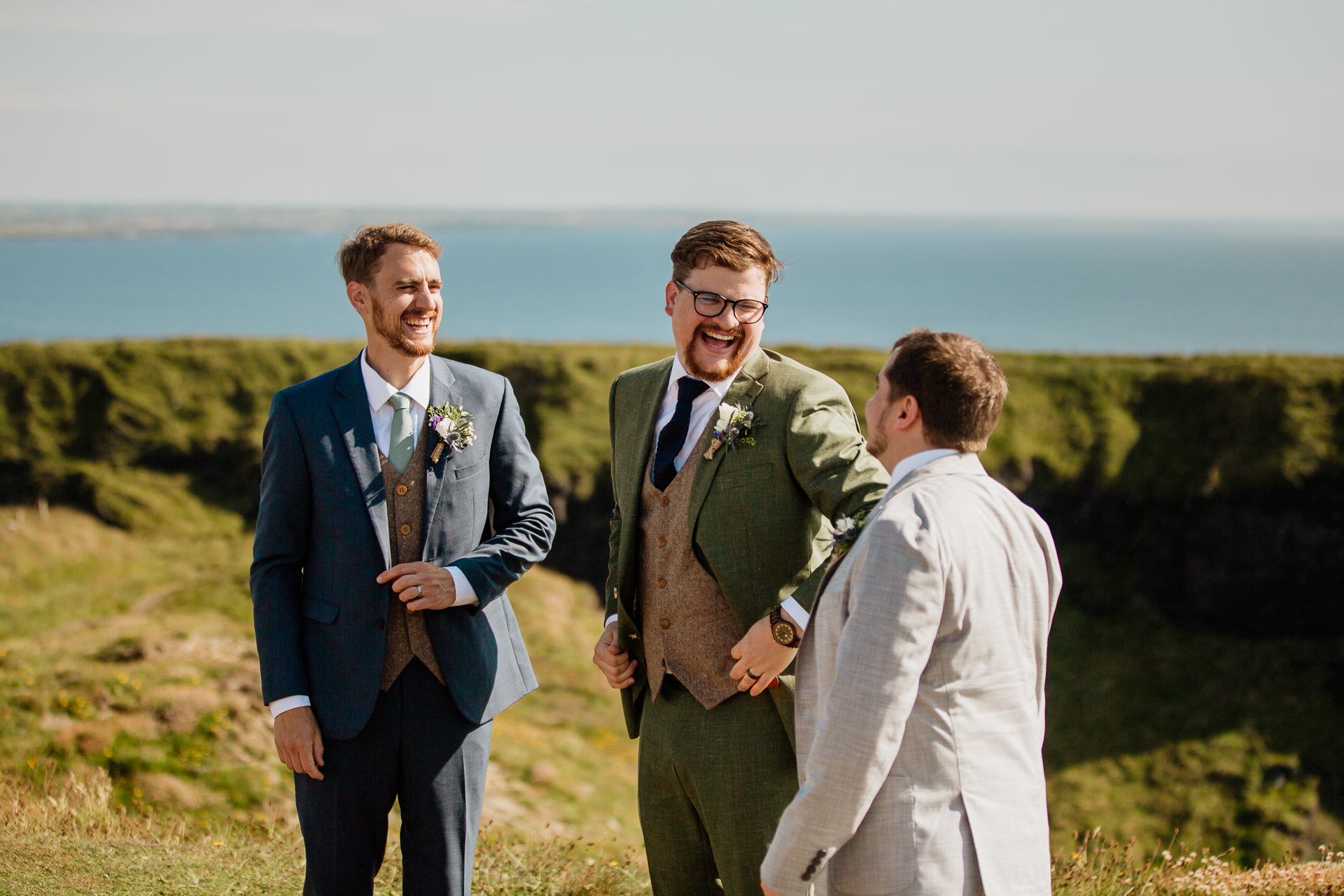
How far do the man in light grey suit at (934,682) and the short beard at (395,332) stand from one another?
180 cm

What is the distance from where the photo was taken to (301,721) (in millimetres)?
3291

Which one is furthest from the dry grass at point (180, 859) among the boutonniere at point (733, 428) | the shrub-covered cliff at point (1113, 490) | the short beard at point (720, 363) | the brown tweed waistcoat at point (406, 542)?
the shrub-covered cliff at point (1113, 490)

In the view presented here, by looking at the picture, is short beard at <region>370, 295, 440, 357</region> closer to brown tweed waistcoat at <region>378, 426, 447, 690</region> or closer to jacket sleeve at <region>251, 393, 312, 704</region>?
brown tweed waistcoat at <region>378, 426, 447, 690</region>

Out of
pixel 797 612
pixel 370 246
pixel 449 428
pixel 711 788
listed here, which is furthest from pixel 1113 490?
pixel 370 246

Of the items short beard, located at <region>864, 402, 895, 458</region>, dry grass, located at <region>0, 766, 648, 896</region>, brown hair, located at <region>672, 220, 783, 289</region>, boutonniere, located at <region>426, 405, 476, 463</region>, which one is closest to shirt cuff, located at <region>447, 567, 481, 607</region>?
boutonniere, located at <region>426, 405, 476, 463</region>

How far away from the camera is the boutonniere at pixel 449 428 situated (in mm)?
3547

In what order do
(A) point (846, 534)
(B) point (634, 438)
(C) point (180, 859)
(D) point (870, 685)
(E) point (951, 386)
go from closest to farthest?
(D) point (870, 685)
(E) point (951, 386)
(A) point (846, 534)
(B) point (634, 438)
(C) point (180, 859)

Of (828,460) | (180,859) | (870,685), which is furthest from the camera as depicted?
(180,859)

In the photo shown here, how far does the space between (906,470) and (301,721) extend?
219cm

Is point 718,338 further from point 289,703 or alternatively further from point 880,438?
point 289,703

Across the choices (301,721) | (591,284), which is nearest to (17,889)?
(301,721)

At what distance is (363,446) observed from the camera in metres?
3.52

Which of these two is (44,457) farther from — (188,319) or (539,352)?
(188,319)

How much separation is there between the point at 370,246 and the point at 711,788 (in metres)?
2.23
